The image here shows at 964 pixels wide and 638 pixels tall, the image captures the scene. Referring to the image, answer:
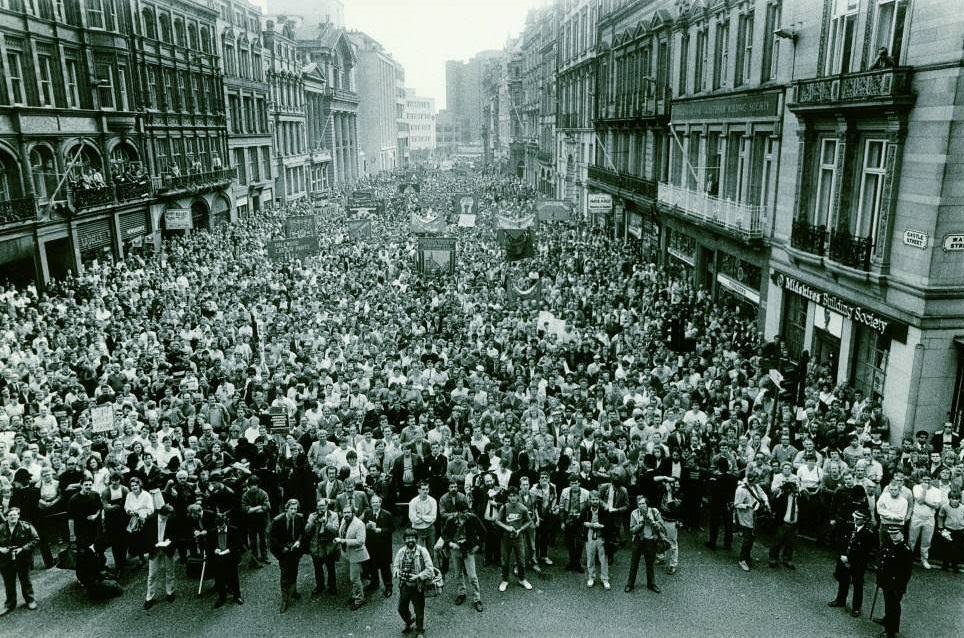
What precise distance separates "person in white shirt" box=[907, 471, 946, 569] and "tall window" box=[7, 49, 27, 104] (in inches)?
1240

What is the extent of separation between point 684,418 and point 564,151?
45.0 meters

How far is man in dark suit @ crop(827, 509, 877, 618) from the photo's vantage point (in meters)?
9.71

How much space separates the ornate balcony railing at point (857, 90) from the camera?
48.1ft

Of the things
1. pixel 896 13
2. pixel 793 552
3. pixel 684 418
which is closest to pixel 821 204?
pixel 896 13

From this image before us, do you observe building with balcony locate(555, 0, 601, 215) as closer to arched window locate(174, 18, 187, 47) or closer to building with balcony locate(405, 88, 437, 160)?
arched window locate(174, 18, 187, 47)

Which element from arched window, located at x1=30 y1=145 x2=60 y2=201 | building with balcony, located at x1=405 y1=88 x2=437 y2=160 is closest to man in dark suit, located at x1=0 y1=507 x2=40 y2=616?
arched window, located at x1=30 y1=145 x2=60 y2=201

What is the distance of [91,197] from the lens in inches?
1271

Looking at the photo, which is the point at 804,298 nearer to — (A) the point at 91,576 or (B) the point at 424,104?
(A) the point at 91,576

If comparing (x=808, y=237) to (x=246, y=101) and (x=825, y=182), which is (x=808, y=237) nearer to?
(x=825, y=182)

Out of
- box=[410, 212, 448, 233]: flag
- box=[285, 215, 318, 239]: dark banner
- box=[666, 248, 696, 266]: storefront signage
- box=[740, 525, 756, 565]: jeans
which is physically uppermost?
box=[285, 215, 318, 239]: dark banner

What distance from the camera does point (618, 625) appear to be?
9.95 m

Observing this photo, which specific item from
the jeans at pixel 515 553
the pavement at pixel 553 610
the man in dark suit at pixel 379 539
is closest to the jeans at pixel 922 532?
the pavement at pixel 553 610

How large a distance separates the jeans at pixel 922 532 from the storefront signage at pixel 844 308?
521cm

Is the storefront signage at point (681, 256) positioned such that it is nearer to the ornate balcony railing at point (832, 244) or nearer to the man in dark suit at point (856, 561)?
A: the ornate balcony railing at point (832, 244)
